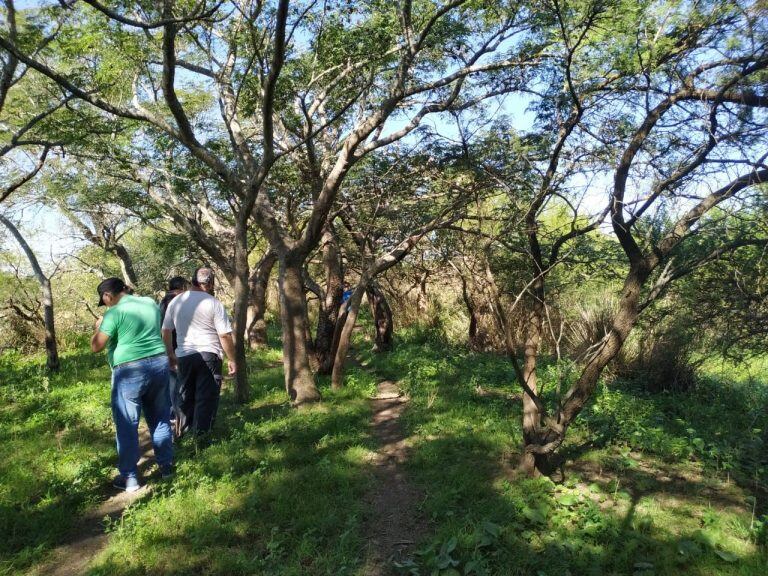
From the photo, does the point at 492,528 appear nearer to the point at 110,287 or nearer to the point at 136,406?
the point at 136,406

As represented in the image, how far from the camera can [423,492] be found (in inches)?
174

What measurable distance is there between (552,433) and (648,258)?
5.47ft

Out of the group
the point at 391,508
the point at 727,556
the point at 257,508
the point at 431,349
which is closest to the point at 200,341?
the point at 257,508

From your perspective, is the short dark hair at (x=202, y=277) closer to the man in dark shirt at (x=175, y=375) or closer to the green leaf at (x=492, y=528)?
the man in dark shirt at (x=175, y=375)

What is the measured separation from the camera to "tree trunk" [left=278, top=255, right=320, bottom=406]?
686cm

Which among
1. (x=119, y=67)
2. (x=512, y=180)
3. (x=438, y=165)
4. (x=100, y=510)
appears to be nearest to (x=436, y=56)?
(x=438, y=165)

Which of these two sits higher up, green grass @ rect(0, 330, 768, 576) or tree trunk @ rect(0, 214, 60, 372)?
→ tree trunk @ rect(0, 214, 60, 372)

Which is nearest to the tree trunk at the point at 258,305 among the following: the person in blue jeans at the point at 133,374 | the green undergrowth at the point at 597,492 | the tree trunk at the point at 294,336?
the tree trunk at the point at 294,336

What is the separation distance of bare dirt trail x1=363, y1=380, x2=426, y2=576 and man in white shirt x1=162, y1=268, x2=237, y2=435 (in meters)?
1.84

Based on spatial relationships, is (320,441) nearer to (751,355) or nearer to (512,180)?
(512,180)

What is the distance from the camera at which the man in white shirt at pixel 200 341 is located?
5.11 meters

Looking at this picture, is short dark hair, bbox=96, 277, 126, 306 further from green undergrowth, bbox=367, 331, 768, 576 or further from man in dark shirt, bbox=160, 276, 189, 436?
green undergrowth, bbox=367, 331, 768, 576

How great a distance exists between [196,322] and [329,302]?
3.99 m

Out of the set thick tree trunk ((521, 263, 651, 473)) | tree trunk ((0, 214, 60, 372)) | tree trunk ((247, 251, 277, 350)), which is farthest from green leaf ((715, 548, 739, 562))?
tree trunk ((247, 251, 277, 350))
